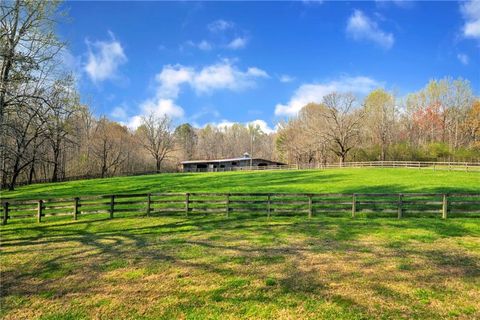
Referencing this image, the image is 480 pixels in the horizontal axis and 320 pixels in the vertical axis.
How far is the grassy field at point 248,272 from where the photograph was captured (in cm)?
521

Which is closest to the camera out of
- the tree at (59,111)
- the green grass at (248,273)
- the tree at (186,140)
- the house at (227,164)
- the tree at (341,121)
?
the green grass at (248,273)

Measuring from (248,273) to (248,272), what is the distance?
0.21ft

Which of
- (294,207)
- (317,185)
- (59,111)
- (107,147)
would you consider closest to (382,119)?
(317,185)

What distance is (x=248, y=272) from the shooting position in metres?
6.76

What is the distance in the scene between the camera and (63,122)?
14344 mm

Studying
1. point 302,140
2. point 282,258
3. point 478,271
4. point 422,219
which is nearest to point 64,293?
point 282,258

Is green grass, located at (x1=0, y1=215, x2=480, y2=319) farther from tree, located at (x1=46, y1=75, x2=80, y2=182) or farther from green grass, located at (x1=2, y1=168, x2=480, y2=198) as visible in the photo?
green grass, located at (x1=2, y1=168, x2=480, y2=198)

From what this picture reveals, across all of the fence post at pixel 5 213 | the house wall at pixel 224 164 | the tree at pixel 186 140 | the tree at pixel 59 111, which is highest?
the tree at pixel 186 140

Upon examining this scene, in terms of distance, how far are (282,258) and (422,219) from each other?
8.31 metres

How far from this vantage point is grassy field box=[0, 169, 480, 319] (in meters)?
5.21

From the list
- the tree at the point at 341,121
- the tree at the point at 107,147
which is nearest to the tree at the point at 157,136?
the tree at the point at 107,147

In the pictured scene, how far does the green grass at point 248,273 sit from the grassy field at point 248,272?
0.09ft

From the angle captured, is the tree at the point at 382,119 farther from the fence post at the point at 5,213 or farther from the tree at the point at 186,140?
the fence post at the point at 5,213

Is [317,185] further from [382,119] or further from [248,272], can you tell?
[382,119]
